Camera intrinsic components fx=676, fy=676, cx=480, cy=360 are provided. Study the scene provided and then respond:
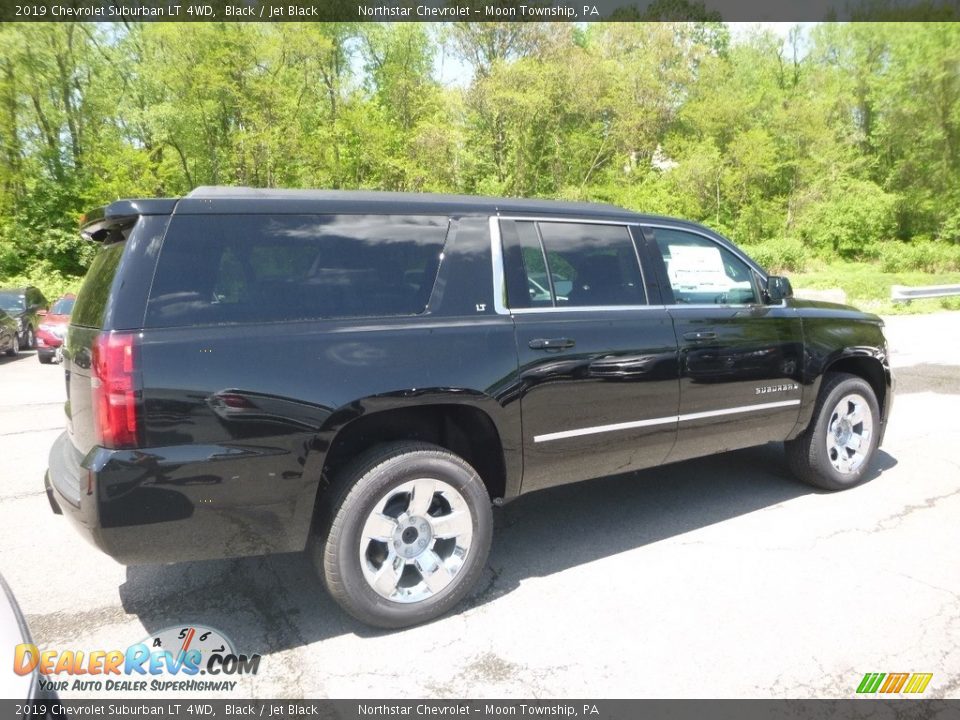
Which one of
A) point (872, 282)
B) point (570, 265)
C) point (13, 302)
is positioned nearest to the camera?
point (570, 265)

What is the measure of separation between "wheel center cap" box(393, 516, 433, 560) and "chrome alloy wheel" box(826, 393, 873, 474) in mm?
3182

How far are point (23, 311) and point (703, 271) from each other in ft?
55.0

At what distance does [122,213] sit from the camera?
2750 mm

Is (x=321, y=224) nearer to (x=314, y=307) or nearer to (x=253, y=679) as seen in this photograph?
(x=314, y=307)

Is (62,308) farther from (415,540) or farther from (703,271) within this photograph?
(703,271)

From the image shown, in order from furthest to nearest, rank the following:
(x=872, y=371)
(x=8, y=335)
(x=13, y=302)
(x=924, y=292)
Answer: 1. (x=924, y=292)
2. (x=13, y=302)
3. (x=8, y=335)
4. (x=872, y=371)

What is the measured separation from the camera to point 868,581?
3.49 meters

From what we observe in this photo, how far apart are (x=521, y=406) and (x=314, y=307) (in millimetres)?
1094

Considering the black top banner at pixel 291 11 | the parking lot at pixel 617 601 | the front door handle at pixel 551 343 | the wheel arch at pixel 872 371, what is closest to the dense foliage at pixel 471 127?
the black top banner at pixel 291 11

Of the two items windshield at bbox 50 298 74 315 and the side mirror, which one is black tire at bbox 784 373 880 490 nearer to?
the side mirror

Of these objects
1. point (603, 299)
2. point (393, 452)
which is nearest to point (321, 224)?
point (393, 452)

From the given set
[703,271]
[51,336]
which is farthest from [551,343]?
[51,336]

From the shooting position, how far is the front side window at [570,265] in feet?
11.4

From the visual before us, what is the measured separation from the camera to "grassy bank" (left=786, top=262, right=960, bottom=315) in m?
18.6
